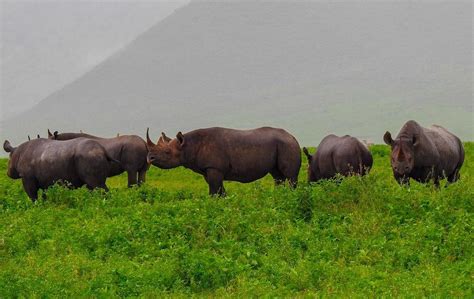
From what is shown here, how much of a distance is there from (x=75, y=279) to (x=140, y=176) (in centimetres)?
1573

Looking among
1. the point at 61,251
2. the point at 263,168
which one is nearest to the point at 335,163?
the point at 263,168

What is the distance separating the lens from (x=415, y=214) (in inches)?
688

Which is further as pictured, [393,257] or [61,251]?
[61,251]

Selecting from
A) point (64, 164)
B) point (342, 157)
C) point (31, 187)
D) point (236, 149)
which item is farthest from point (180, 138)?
point (342, 157)

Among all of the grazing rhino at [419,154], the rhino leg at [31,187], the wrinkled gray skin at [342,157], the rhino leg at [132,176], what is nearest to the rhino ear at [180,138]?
the wrinkled gray skin at [342,157]

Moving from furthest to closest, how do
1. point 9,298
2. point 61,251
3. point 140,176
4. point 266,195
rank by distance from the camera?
point 140,176, point 266,195, point 61,251, point 9,298

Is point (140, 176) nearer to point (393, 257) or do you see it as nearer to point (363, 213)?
point (363, 213)

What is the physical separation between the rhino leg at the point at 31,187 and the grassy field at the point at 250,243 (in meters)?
1.97

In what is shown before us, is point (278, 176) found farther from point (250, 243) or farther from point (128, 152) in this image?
point (250, 243)

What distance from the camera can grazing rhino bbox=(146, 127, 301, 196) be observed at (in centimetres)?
2317

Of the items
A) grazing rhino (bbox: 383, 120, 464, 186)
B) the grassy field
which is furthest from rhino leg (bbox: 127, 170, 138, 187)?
grazing rhino (bbox: 383, 120, 464, 186)

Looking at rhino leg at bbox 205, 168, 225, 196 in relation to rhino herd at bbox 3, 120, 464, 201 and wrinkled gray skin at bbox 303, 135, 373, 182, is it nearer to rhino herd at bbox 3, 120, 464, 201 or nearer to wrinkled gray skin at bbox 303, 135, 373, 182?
rhino herd at bbox 3, 120, 464, 201

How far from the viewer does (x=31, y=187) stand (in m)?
23.8

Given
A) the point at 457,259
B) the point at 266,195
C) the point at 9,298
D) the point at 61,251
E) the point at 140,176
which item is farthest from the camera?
the point at 140,176
